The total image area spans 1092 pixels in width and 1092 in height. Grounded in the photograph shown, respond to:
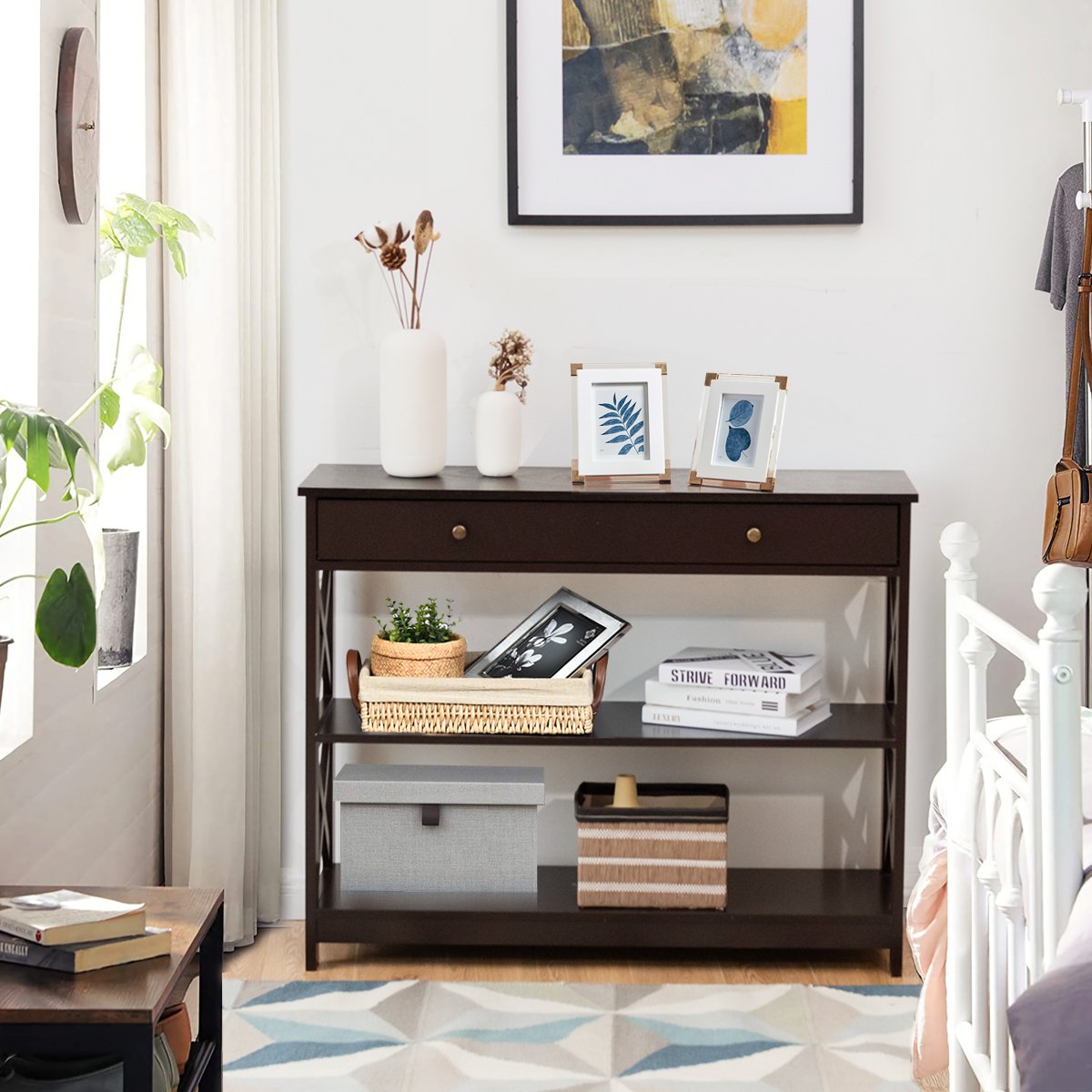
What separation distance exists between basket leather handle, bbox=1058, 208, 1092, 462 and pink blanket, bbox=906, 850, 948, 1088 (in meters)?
0.82

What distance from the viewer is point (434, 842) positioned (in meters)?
2.67

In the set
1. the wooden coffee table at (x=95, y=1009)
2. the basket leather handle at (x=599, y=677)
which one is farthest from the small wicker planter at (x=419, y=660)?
the wooden coffee table at (x=95, y=1009)

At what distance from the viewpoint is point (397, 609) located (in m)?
2.71

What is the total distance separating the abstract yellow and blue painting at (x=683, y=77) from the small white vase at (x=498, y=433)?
0.57 m

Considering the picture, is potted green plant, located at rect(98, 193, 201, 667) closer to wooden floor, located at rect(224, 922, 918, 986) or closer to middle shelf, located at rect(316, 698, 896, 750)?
middle shelf, located at rect(316, 698, 896, 750)

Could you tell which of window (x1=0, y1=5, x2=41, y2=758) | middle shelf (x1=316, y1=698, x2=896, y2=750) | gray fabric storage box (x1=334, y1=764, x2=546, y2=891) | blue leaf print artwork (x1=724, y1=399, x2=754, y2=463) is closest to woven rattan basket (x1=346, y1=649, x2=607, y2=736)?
middle shelf (x1=316, y1=698, x2=896, y2=750)

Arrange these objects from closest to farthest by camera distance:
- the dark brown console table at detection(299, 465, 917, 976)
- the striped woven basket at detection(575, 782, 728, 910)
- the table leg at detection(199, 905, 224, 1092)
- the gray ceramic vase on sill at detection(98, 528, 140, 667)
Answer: the table leg at detection(199, 905, 224, 1092), the gray ceramic vase on sill at detection(98, 528, 140, 667), the dark brown console table at detection(299, 465, 917, 976), the striped woven basket at detection(575, 782, 728, 910)

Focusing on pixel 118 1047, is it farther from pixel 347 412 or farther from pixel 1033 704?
pixel 347 412

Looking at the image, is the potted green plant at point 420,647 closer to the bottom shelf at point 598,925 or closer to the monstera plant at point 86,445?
the bottom shelf at point 598,925

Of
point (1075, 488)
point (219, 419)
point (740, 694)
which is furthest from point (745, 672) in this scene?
point (219, 419)

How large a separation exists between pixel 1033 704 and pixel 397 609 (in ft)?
5.00

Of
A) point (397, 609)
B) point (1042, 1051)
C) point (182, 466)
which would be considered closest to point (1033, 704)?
point (1042, 1051)

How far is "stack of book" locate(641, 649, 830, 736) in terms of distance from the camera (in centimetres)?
260

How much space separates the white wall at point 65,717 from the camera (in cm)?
204
